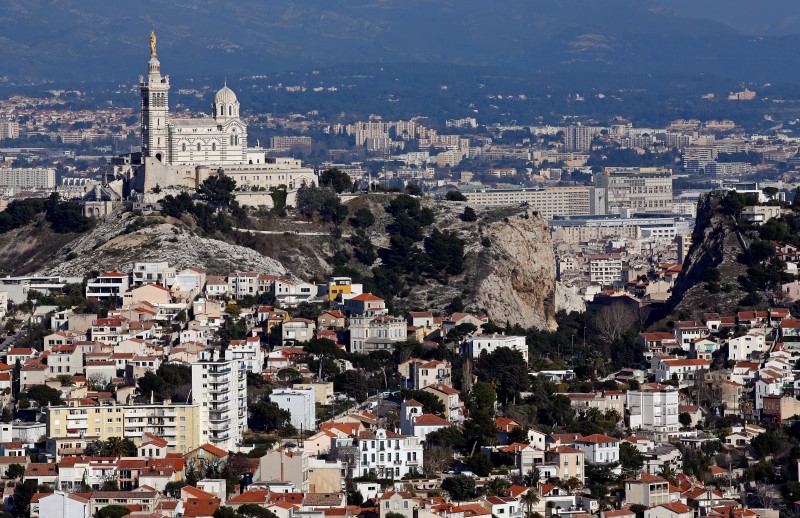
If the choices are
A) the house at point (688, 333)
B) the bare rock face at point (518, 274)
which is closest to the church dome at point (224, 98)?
the bare rock face at point (518, 274)

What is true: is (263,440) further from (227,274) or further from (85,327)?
(227,274)

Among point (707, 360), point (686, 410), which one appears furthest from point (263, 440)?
point (707, 360)

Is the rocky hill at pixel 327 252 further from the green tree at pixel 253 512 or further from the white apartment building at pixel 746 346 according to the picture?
the green tree at pixel 253 512

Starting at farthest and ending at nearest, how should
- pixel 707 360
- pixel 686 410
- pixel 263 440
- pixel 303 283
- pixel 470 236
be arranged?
1. pixel 470 236
2. pixel 303 283
3. pixel 707 360
4. pixel 686 410
5. pixel 263 440

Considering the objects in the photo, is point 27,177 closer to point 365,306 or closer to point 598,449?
point 365,306

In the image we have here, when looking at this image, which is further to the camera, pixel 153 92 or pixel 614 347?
pixel 153 92

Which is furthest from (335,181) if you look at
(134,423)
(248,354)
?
(134,423)

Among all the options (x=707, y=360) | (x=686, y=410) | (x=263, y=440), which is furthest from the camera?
(x=707, y=360)

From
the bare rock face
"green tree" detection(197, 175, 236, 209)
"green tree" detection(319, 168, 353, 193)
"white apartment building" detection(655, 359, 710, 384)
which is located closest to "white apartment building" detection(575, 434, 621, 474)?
"white apartment building" detection(655, 359, 710, 384)
